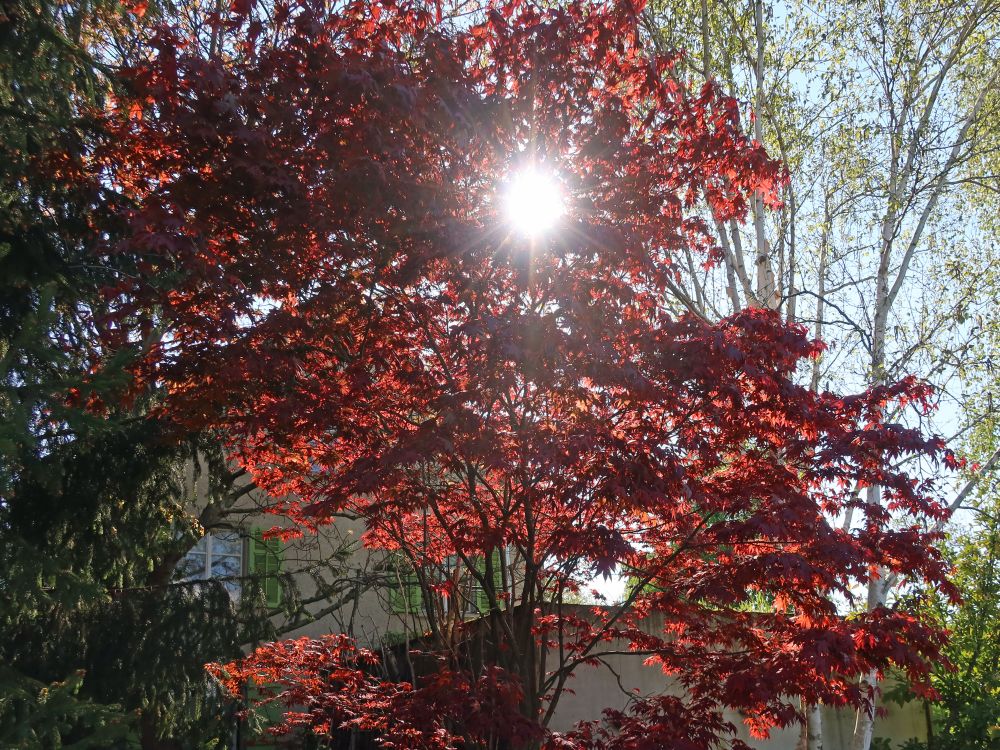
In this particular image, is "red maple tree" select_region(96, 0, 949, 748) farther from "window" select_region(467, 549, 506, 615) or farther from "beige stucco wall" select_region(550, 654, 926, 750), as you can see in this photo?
"beige stucco wall" select_region(550, 654, 926, 750)

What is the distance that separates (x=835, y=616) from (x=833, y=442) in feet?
3.51

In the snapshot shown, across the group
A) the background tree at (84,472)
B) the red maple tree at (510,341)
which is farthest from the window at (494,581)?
the background tree at (84,472)

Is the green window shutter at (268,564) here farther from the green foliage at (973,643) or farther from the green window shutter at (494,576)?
the green foliage at (973,643)

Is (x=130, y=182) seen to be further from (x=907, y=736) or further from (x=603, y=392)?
(x=907, y=736)

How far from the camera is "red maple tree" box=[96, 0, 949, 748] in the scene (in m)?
5.20

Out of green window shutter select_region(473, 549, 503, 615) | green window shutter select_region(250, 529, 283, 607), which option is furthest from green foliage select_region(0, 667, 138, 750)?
green window shutter select_region(250, 529, 283, 607)

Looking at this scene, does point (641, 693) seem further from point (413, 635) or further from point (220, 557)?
point (220, 557)

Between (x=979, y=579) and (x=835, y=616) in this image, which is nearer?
(x=835, y=616)

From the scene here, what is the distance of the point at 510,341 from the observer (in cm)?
500

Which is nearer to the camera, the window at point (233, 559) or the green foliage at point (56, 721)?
the green foliage at point (56, 721)

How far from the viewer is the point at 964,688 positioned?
11852 millimetres

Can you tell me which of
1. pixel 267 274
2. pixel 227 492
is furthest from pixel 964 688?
pixel 267 274

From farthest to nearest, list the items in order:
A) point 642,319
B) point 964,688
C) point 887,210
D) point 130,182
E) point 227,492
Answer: point 964,688 < point 887,210 < point 227,492 < point 130,182 < point 642,319

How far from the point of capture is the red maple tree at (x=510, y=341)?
205 inches
